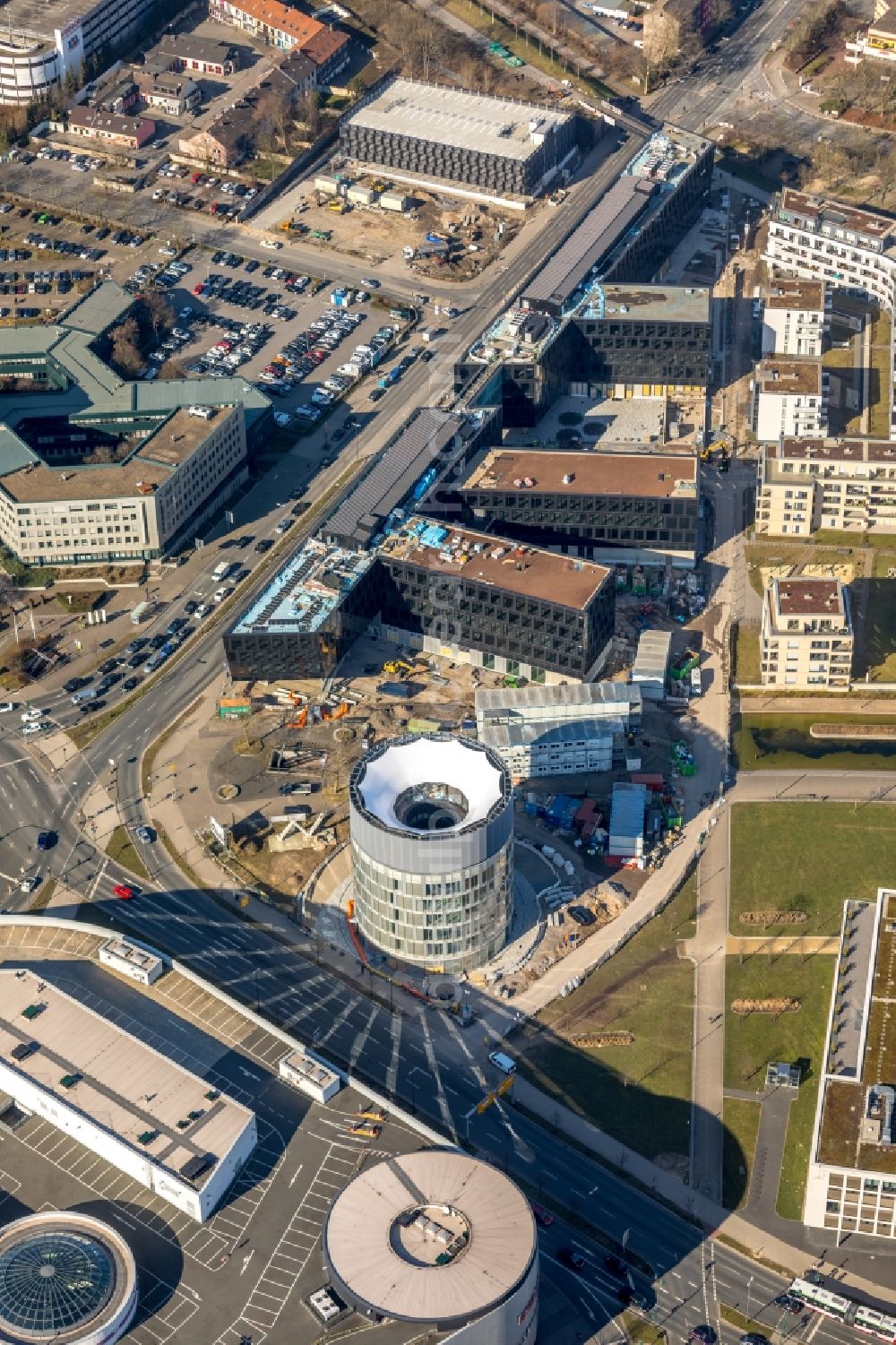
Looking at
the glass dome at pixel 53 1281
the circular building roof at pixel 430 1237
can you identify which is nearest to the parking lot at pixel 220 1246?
the circular building roof at pixel 430 1237

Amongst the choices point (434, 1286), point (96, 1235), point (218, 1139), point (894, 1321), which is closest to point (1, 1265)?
point (96, 1235)

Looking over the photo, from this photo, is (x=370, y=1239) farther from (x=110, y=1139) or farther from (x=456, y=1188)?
A: (x=110, y=1139)

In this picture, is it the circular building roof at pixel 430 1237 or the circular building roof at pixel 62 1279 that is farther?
the circular building roof at pixel 430 1237

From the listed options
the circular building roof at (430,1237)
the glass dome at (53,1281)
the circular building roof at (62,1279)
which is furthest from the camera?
the circular building roof at (430,1237)

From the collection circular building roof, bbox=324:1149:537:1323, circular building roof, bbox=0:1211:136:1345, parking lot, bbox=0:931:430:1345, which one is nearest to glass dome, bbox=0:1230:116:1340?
circular building roof, bbox=0:1211:136:1345

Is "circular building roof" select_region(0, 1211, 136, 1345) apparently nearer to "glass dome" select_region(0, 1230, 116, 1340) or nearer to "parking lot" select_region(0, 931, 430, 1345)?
"glass dome" select_region(0, 1230, 116, 1340)

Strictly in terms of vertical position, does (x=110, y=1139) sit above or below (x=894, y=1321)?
above

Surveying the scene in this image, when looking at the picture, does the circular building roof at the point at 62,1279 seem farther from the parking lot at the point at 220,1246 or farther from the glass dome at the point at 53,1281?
the parking lot at the point at 220,1246

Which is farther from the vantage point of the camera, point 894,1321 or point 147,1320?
point 894,1321

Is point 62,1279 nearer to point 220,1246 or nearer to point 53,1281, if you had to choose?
point 53,1281
